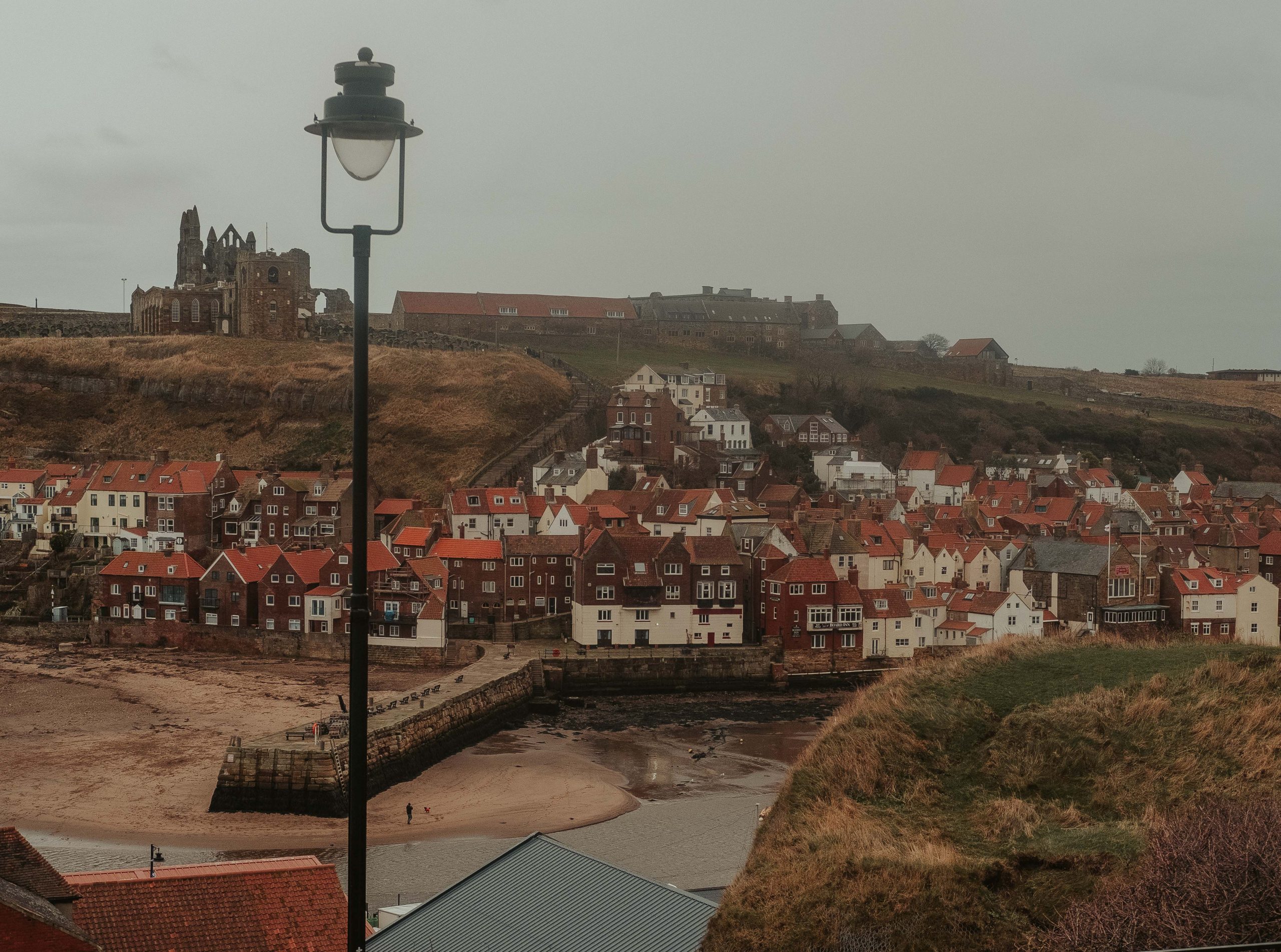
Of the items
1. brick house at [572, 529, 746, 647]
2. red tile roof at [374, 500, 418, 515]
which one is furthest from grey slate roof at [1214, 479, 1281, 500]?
red tile roof at [374, 500, 418, 515]

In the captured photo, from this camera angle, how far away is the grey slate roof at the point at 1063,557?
145 feet

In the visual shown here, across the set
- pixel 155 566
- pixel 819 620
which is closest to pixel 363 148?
pixel 819 620

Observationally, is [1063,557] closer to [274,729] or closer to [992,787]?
[274,729]

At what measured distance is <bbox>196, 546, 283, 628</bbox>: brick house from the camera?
45.2m

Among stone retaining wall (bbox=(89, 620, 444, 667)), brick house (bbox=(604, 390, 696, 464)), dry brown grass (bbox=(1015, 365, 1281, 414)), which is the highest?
dry brown grass (bbox=(1015, 365, 1281, 414))

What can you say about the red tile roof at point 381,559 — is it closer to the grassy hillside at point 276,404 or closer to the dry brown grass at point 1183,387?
the grassy hillside at point 276,404

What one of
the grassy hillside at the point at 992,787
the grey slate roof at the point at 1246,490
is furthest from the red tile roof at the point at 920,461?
the grassy hillside at the point at 992,787

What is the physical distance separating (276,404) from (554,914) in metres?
67.6

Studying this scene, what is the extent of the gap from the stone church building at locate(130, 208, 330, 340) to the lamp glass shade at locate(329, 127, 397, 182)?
82.8 metres

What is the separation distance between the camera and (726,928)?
10766 mm

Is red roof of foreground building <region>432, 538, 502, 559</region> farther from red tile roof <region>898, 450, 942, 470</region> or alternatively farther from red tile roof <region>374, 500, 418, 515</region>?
red tile roof <region>898, 450, 942, 470</region>

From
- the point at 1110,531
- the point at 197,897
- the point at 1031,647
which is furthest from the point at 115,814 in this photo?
the point at 1110,531

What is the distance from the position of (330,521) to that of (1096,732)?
42297 millimetres

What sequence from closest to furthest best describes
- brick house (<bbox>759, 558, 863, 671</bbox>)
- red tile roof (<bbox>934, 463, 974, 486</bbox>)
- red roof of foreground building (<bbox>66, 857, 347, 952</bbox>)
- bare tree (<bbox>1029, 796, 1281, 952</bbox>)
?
bare tree (<bbox>1029, 796, 1281, 952</bbox>) < red roof of foreground building (<bbox>66, 857, 347, 952</bbox>) < brick house (<bbox>759, 558, 863, 671</bbox>) < red tile roof (<bbox>934, 463, 974, 486</bbox>)
